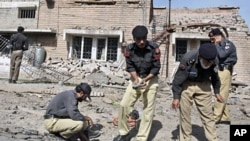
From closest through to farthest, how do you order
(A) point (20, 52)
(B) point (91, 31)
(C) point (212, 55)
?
(C) point (212, 55) → (A) point (20, 52) → (B) point (91, 31)

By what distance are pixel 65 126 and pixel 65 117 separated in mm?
175

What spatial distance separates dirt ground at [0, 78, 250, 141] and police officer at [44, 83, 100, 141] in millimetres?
253

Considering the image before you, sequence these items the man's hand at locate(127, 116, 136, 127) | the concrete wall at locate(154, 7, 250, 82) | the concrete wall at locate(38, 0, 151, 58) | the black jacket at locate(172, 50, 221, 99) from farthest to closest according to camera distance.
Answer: the concrete wall at locate(38, 0, 151, 58), the concrete wall at locate(154, 7, 250, 82), the man's hand at locate(127, 116, 136, 127), the black jacket at locate(172, 50, 221, 99)

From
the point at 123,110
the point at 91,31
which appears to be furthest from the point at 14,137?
the point at 91,31

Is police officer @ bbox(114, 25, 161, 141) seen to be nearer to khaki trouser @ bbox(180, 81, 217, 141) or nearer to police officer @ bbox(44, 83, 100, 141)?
khaki trouser @ bbox(180, 81, 217, 141)

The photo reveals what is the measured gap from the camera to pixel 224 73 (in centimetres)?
638

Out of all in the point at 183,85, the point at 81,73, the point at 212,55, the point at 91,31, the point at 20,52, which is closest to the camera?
the point at 212,55

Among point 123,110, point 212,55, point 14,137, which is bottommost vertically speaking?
point 14,137

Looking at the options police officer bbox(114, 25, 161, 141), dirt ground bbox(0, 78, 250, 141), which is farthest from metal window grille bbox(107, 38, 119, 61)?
police officer bbox(114, 25, 161, 141)

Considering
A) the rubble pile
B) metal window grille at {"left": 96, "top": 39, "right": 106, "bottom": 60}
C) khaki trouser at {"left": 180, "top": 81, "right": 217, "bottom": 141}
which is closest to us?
khaki trouser at {"left": 180, "top": 81, "right": 217, "bottom": 141}

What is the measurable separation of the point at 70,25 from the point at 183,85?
464 inches

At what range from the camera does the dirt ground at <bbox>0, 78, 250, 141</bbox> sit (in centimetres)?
601

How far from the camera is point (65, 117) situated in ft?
18.9

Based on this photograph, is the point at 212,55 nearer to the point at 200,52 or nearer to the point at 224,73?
the point at 200,52
